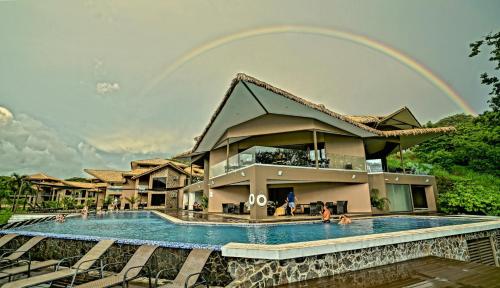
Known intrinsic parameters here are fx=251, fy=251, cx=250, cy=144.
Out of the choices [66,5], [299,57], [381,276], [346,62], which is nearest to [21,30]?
[66,5]

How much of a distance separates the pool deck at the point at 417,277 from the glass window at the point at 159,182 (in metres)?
31.0

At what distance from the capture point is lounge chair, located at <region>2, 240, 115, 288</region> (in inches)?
157

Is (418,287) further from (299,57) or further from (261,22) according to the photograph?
(299,57)

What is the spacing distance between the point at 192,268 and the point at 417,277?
4.17 meters

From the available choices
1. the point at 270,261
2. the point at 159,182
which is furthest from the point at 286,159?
the point at 159,182

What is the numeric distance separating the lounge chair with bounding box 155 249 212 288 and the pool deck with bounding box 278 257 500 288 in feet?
4.83

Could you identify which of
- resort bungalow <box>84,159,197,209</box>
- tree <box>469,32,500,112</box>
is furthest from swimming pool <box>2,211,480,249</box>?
resort bungalow <box>84,159,197,209</box>

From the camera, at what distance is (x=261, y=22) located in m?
Result: 23.4

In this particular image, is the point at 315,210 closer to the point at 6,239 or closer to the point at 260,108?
the point at 260,108

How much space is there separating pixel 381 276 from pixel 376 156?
21.3 m

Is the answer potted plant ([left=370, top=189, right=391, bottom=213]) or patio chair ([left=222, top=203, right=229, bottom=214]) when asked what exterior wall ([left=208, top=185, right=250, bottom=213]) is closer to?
patio chair ([left=222, top=203, right=229, bottom=214])

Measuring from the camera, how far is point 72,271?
4703mm

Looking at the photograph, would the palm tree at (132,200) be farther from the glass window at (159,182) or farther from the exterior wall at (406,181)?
the exterior wall at (406,181)

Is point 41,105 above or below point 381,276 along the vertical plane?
above
